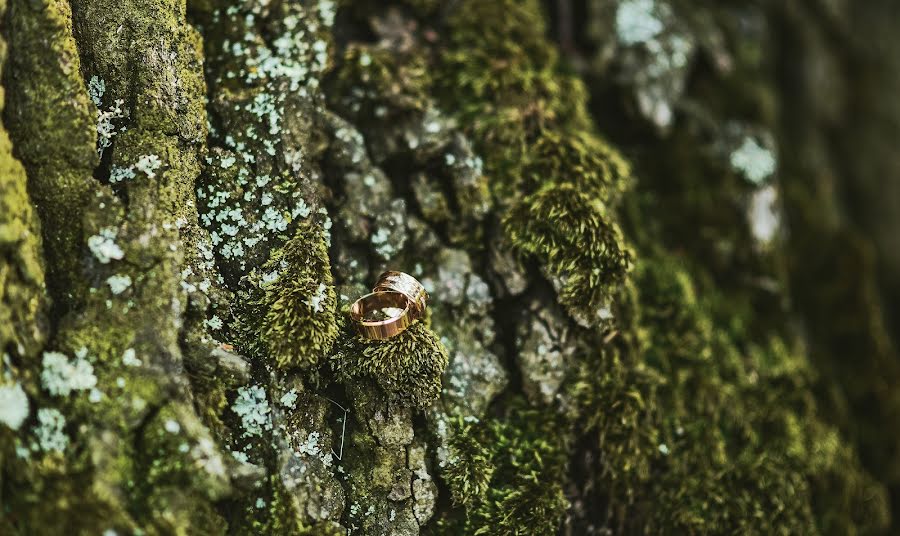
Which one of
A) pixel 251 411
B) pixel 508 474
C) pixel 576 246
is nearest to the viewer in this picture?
pixel 251 411

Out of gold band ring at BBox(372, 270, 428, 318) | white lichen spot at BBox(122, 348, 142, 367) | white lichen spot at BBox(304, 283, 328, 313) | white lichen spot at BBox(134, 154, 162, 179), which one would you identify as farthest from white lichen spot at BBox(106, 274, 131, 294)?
gold band ring at BBox(372, 270, 428, 318)

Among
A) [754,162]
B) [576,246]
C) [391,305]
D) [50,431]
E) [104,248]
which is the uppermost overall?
[104,248]

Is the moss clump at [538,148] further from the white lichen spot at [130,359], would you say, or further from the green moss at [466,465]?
the white lichen spot at [130,359]

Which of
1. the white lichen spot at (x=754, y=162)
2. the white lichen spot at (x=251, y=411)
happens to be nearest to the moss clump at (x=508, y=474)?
the white lichen spot at (x=251, y=411)

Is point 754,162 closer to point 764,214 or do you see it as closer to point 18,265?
point 764,214

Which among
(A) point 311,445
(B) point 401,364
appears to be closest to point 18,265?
(A) point 311,445

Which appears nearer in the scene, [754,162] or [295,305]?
[295,305]
